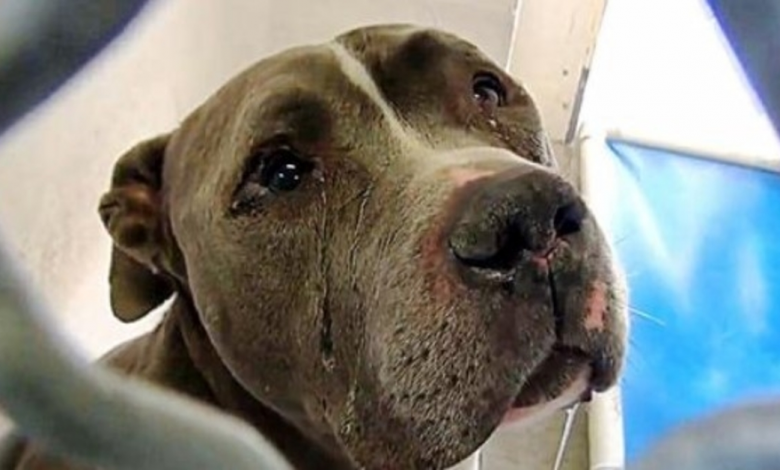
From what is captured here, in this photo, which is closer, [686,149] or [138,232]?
[138,232]

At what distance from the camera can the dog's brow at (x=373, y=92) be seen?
3.80 feet

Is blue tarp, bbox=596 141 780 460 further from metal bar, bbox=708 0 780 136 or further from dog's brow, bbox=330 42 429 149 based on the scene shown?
metal bar, bbox=708 0 780 136

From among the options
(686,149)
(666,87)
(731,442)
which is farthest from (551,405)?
(666,87)

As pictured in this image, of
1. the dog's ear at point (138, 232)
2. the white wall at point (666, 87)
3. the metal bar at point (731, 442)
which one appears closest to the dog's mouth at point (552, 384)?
the dog's ear at point (138, 232)

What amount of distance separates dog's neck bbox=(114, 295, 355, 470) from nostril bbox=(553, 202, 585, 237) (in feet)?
1.12

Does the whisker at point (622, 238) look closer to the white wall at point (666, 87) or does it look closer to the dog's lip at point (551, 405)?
the white wall at point (666, 87)

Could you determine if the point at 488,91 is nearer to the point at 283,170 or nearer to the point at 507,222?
the point at 283,170

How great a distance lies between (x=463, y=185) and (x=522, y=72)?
1932mm

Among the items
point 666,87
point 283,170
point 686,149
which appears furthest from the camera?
point 666,87

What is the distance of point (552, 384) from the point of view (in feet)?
3.28

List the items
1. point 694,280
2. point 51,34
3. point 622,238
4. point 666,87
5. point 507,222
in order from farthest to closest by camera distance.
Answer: point 666,87
point 694,280
point 622,238
point 507,222
point 51,34

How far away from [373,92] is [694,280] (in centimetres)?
153

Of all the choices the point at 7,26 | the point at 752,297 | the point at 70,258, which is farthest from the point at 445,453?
the point at 752,297

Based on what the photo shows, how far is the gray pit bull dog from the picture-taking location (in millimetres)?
959
